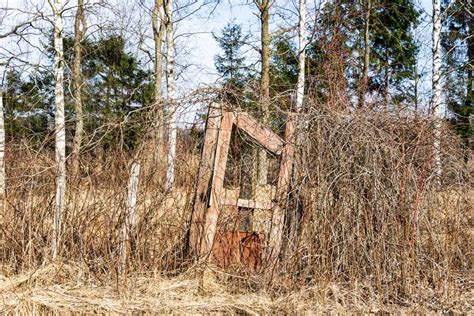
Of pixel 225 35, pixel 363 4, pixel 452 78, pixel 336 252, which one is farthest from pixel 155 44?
pixel 336 252

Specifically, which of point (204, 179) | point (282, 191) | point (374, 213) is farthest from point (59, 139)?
point (374, 213)

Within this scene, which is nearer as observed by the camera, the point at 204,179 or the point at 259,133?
the point at 204,179

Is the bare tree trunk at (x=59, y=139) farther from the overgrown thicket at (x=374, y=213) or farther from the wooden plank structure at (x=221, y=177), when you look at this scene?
the overgrown thicket at (x=374, y=213)

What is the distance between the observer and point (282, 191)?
494 centimetres

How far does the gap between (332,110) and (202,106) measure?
57.4 inches

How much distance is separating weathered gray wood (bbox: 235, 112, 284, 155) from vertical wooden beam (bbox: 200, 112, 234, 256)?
0.11m

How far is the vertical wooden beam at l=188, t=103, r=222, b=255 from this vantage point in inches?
188

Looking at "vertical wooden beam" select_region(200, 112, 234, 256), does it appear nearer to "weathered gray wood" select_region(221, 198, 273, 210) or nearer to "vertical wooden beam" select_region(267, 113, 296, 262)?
"weathered gray wood" select_region(221, 198, 273, 210)

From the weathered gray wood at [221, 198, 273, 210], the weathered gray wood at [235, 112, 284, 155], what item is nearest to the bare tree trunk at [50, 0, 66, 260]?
the weathered gray wood at [221, 198, 273, 210]

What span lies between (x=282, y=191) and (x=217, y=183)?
710mm

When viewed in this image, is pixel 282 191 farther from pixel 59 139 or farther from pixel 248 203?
pixel 59 139

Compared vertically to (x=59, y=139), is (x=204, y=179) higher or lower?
lower

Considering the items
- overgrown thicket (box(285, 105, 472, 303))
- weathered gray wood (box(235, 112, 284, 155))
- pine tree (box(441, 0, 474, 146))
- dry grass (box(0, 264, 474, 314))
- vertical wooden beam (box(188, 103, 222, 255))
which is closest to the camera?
dry grass (box(0, 264, 474, 314))

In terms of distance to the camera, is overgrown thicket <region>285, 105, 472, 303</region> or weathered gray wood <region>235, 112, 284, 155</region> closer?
overgrown thicket <region>285, 105, 472, 303</region>
